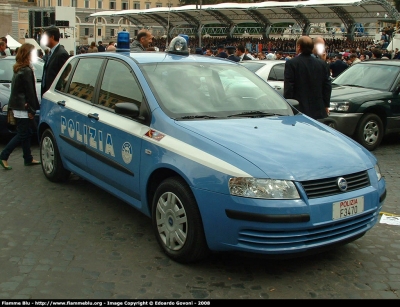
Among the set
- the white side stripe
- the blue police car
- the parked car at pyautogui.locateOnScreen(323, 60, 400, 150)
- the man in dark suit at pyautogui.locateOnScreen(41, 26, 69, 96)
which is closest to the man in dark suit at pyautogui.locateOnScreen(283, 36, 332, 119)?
the blue police car

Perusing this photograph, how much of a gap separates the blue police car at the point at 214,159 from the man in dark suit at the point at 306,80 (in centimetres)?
153

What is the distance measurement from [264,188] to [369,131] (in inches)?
256

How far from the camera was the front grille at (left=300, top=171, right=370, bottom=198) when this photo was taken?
3.76 m

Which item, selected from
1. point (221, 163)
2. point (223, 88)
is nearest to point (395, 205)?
point (223, 88)

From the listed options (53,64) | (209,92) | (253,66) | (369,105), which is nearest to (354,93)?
(369,105)

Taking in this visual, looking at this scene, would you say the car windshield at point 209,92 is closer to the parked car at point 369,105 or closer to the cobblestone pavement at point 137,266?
the cobblestone pavement at point 137,266

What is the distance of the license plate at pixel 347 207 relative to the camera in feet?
12.5

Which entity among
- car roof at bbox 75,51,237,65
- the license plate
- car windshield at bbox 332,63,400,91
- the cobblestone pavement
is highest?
car roof at bbox 75,51,237,65

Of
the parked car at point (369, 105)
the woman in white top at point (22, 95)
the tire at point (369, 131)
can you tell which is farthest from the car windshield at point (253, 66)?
the woman in white top at point (22, 95)

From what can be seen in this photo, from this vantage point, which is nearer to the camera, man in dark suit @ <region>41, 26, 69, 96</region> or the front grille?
the front grille

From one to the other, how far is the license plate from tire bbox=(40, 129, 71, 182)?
12.2 ft

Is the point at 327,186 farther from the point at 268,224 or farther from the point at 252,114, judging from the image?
the point at 252,114

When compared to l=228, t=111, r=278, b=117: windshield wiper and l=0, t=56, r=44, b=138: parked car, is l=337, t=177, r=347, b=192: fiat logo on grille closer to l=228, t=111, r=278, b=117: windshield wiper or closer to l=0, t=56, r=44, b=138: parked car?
l=228, t=111, r=278, b=117: windshield wiper

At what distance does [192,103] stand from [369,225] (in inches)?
72.2
